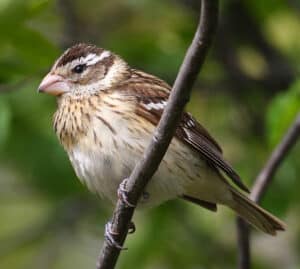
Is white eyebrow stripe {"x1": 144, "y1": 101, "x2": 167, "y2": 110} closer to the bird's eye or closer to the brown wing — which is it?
the brown wing

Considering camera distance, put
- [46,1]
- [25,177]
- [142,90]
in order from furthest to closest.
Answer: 1. [25,177]
2. [142,90]
3. [46,1]

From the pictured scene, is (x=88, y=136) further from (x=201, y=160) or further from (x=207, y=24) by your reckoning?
(x=207, y=24)

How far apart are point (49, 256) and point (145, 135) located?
291 cm

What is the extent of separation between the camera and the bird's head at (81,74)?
503 centimetres

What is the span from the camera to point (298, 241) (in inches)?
275

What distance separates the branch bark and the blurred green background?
192 centimetres

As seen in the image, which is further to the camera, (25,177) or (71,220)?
(71,220)

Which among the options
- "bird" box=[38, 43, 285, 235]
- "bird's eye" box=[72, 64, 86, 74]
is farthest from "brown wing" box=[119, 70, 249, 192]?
"bird's eye" box=[72, 64, 86, 74]

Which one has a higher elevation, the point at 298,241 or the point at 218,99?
the point at 218,99

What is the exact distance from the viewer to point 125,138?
4.68m

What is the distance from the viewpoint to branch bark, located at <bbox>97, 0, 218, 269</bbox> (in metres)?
3.27

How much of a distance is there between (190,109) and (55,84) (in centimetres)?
213

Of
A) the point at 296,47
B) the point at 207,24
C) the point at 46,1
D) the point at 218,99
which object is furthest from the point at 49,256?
the point at 207,24

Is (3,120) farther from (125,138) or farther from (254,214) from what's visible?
(254,214)
